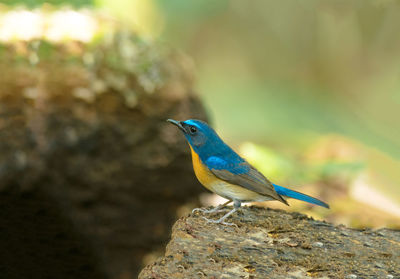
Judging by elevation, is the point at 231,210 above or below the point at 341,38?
below

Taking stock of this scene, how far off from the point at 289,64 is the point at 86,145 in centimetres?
617

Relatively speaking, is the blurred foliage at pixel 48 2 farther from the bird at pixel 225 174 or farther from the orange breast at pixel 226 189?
the orange breast at pixel 226 189

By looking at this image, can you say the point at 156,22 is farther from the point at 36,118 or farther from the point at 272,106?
the point at 36,118

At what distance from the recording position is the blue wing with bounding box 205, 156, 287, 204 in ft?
9.57

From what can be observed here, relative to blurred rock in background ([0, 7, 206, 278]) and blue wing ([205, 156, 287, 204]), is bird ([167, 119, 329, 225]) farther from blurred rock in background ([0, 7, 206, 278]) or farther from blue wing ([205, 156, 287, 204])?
blurred rock in background ([0, 7, 206, 278])

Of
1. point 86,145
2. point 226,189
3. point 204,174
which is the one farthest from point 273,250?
point 86,145

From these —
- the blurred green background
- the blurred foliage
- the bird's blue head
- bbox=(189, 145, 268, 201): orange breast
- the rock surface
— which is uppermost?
the blurred green background

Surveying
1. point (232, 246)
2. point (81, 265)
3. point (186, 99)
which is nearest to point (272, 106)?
point (186, 99)

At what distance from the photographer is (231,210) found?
2904 mm

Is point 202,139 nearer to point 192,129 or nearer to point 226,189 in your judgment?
point 192,129

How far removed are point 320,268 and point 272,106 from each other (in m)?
7.35

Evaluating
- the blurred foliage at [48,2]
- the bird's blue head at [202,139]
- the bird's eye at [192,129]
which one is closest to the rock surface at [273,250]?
the bird's blue head at [202,139]

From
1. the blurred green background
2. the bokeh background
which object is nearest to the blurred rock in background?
the bokeh background

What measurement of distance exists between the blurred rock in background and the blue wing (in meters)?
2.51
